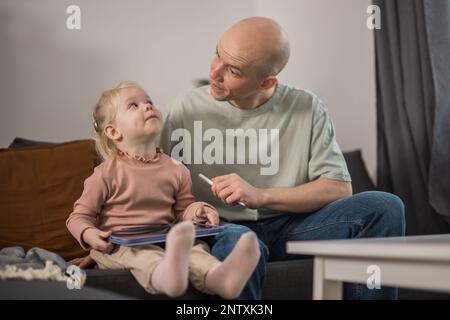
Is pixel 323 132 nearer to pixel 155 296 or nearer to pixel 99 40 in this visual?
pixel 155 296

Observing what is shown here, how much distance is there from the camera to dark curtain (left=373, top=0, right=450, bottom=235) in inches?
83.0

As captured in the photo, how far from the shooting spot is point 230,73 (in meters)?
1.64

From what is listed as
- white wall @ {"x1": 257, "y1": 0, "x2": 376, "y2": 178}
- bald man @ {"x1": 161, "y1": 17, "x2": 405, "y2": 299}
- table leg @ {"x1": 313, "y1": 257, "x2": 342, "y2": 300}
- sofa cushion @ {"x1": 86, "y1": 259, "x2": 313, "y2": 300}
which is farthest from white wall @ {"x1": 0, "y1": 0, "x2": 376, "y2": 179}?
table leg @ {"x1": 313, "y1": 257, "x2": 342, "y2": 300}

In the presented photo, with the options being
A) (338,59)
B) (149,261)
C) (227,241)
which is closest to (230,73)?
(227,241)

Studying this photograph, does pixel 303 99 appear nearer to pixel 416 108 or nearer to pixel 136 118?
pixel 136 118

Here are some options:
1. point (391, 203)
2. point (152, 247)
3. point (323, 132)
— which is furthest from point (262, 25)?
point (152, 247)

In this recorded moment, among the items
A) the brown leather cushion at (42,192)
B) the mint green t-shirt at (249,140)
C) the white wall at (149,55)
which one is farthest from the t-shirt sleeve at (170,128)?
the white wall at (149,55)

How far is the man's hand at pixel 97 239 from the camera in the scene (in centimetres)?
130

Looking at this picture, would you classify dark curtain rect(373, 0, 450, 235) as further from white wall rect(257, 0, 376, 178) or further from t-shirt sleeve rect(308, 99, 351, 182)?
t-shirt sleeve rect(308, 99, 351, 182)

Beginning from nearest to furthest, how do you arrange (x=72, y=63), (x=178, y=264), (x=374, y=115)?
1. (x=178, y=264)
2. (x=72, y=63)
3. (x=374, y=115)

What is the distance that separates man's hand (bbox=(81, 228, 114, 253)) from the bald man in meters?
0.35

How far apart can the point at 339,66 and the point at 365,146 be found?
31cm

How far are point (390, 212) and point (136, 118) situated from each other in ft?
2.02

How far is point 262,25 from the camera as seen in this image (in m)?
1.64
